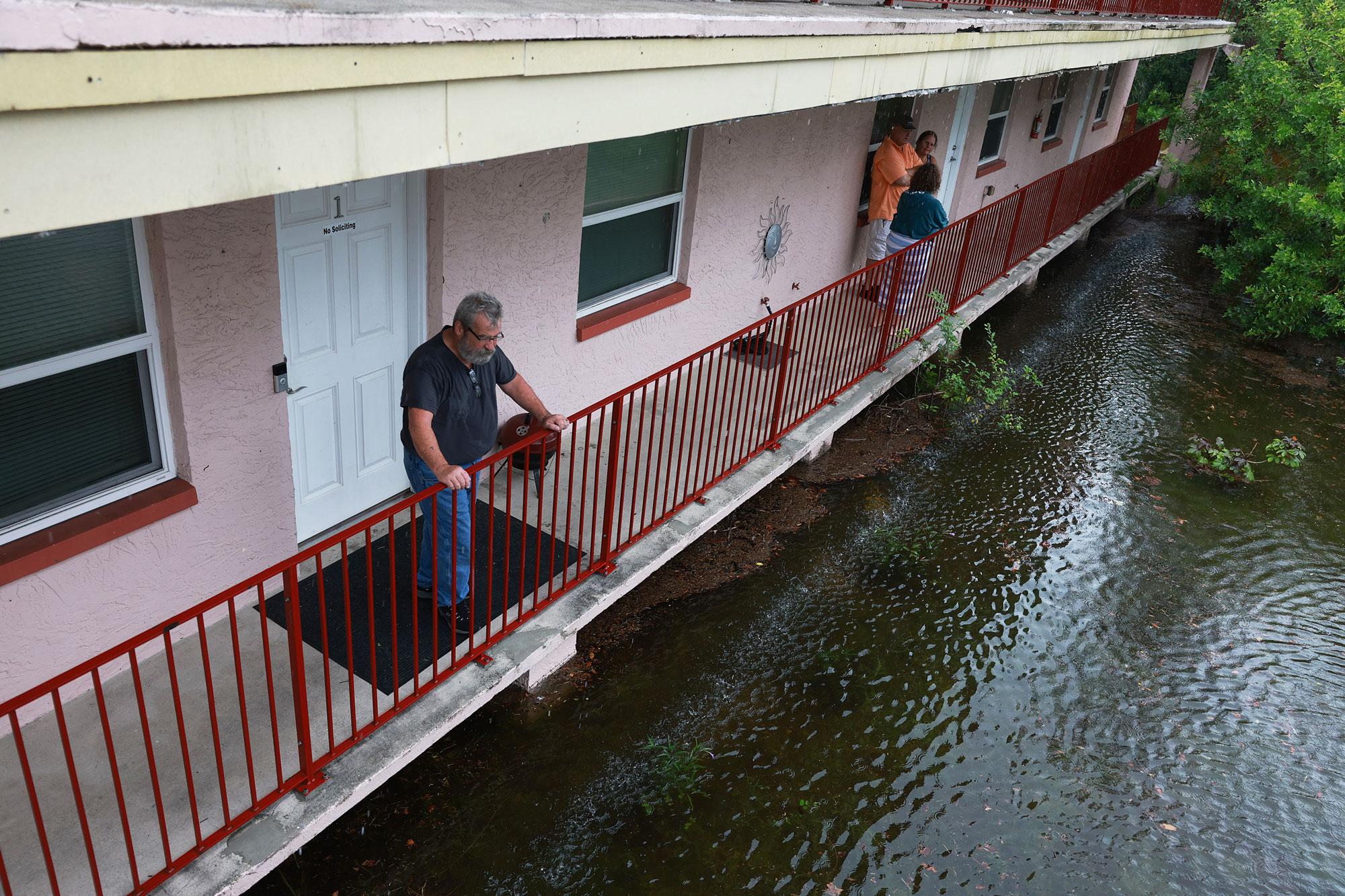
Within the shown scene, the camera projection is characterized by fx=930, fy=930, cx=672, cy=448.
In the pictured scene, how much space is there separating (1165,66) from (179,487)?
83.6ft

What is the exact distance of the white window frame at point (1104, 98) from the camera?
17.0 metres

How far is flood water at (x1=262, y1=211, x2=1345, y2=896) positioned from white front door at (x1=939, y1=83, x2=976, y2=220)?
13.9ft

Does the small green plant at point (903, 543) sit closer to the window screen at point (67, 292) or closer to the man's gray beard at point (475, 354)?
the man's gray beard at point (475, 354)

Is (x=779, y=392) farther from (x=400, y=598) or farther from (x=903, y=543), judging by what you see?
(x=400, y=598)

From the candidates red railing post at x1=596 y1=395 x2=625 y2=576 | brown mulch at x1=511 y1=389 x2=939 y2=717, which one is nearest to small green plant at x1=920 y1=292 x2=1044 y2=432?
brown mulch at x1=511 y1=389 x2=939 y2=717

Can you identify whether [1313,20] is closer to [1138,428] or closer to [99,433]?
[1138,428]

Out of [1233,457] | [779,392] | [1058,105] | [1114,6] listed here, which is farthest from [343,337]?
[1058,105]

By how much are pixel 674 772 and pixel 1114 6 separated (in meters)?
11.2

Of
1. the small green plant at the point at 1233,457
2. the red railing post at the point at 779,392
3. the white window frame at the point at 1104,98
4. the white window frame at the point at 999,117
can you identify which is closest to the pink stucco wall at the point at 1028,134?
the white window frame at the point at 999,117

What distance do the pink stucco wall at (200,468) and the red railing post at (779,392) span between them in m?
3.24

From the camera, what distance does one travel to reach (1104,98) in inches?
696

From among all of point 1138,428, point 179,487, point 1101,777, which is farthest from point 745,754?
point 1138,428

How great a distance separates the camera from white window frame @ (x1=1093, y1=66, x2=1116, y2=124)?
17000 millimetres

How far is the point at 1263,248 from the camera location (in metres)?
11.5
